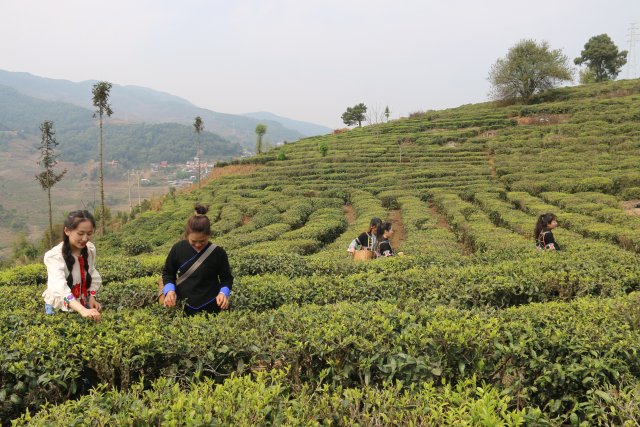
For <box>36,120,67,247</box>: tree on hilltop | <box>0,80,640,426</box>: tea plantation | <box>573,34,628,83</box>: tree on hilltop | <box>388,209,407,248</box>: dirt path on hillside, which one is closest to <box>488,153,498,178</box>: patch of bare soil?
<box>388,209,407,248</box>: dirt path on hillside

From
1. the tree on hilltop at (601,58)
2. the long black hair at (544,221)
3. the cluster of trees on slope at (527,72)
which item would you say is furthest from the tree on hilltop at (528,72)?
the long black hair at (544,221)

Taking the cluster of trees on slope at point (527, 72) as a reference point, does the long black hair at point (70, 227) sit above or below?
below

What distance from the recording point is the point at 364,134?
1923 inches

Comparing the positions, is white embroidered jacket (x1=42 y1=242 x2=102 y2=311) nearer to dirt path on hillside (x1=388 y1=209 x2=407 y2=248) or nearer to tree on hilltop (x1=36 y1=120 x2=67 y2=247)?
dirt path on hillside (x1=388 y1=209 x2=407 y2=248)

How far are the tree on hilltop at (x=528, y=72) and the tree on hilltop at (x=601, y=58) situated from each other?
61.4ft

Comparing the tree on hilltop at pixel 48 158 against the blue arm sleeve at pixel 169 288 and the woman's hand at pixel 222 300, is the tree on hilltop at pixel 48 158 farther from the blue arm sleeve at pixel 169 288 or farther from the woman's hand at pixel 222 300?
the woman's hand at pixel 222 300

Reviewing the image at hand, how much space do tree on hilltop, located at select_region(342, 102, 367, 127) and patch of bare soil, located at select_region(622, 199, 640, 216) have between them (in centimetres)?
5439

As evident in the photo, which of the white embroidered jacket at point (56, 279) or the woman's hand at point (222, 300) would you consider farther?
the woman's hand at point (222, 300)

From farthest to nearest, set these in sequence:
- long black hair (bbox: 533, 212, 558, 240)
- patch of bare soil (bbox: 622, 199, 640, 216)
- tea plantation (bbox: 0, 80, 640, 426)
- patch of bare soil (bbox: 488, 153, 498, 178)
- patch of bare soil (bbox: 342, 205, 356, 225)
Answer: patch of bare soil (bbox: 488, 153, 498, 178) < patch of bare soil (bbox: 342, 205, 356, 225) < patch of bare soil (bbox: 622, 199, 640, 216) < long black hair (bbox: 533, 212, 558, 240) < tea plantation (bbox: 0, 80, 640, 426)

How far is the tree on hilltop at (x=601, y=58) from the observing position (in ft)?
201

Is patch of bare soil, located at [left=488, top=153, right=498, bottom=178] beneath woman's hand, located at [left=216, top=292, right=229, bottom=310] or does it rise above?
above

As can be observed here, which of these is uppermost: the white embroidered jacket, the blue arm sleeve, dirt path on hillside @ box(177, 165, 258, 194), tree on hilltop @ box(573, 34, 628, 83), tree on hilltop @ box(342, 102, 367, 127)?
tree on hilltop @ box(573, 34, 628, 83)

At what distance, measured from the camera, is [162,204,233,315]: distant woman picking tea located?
14.4ft

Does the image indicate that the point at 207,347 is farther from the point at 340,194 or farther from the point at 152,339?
the point at 340,194
